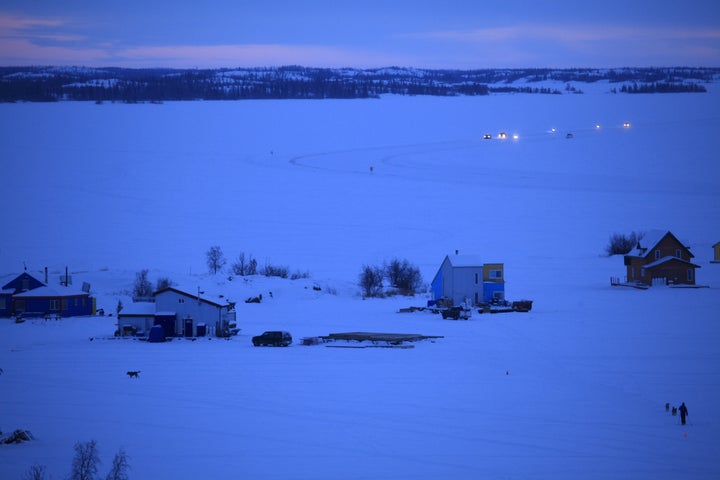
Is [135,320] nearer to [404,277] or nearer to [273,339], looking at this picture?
[273,339]

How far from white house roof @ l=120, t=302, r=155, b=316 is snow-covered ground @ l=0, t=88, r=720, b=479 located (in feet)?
2.47

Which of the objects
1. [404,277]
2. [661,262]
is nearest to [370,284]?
[404,277]

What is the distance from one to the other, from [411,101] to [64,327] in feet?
343

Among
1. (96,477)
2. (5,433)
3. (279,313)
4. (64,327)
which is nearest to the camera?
(96,477)

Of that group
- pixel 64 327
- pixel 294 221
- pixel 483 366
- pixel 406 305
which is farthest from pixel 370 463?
pixel 294 221

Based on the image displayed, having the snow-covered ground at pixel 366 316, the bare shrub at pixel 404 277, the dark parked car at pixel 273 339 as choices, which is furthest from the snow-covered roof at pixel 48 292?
the bare shrub at pixel 404 277

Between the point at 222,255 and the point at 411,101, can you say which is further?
the point at 411,101

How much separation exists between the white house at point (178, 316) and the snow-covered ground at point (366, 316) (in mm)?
790

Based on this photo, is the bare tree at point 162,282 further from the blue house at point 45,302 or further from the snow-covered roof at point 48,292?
the snow-covered roof at point 48,292

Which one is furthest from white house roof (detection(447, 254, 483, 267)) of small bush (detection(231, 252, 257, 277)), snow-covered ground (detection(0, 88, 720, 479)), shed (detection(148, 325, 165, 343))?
shed (detection(148, 325, 165, 343))

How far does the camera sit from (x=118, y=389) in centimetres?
1502

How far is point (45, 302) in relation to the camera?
25.1m

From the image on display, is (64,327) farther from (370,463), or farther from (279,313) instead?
(370,463)

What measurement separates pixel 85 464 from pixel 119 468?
1.90ft
